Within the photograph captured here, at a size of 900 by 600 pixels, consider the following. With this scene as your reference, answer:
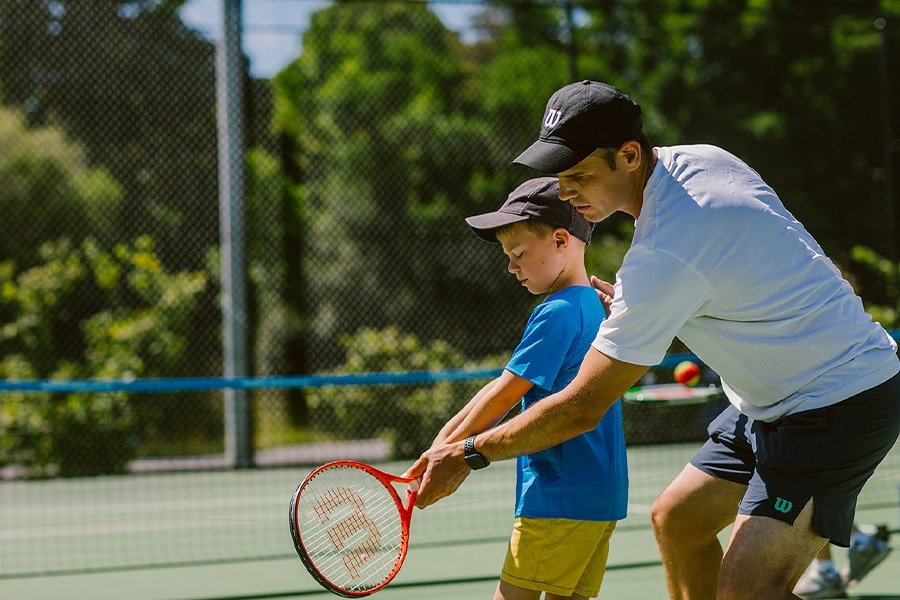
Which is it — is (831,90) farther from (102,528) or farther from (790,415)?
(790,415)

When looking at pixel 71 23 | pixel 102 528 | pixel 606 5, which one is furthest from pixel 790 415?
pixel 71 23

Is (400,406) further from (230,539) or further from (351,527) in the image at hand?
(351,527)

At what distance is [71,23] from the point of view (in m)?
11.3

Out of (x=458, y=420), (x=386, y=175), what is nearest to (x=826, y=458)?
(x=458, y=420)

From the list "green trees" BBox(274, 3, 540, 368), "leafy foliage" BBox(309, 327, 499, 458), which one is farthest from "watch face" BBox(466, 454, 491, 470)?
"green trees" BBox(274, 3, 540, 368)

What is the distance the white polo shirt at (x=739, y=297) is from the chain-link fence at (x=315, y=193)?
7876mm

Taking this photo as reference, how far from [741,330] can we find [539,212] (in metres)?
0.67

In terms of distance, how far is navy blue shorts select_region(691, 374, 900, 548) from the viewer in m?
2.62

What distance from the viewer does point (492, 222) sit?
10.2 ft

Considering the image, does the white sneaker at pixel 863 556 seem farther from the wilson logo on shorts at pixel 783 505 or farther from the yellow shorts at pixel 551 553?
the wilson logo on shorts at pixel 783 505

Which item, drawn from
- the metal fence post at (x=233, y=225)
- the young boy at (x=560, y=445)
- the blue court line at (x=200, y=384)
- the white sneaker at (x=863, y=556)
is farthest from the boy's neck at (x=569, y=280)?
the metal fence post at (x=233, y=225)

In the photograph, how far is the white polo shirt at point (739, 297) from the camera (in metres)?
2.53

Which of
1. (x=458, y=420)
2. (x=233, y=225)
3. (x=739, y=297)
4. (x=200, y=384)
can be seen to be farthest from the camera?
(x=233, y=225)

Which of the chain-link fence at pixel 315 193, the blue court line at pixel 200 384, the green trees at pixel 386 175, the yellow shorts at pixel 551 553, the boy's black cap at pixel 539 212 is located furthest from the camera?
the green trees at pixel 386 175
